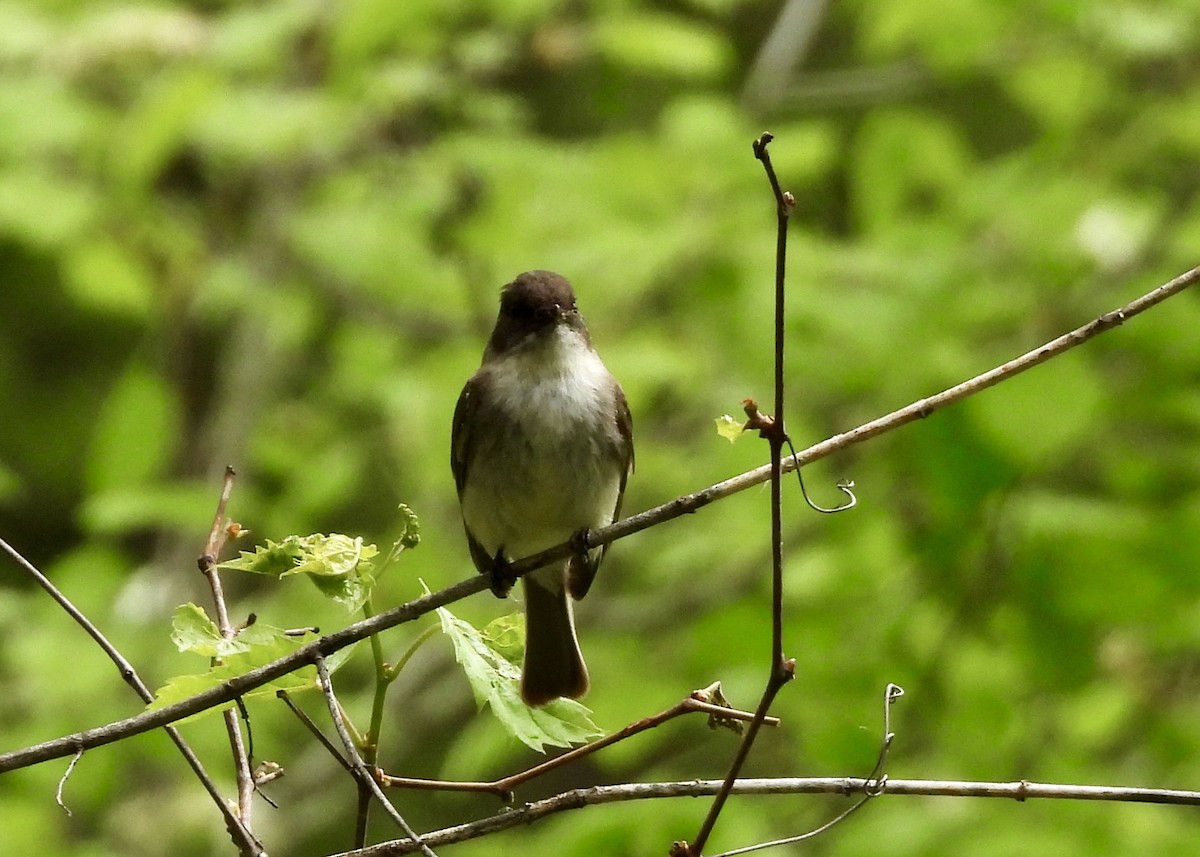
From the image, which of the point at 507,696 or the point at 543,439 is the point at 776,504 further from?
the point at 543,439

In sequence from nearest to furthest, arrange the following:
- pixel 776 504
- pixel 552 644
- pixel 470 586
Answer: pixel 776 504 < pixel 470 586 < pixel 552 644

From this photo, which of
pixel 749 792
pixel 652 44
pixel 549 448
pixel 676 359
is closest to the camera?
pixel 749 792

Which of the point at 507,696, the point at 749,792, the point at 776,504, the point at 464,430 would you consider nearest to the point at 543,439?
the point at 464,430

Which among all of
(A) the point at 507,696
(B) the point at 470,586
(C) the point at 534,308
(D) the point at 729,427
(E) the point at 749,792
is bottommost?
(E) the point at 749,792

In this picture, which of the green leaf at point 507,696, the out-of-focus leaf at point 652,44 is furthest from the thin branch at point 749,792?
the out-of-focus leaf at point 652,44

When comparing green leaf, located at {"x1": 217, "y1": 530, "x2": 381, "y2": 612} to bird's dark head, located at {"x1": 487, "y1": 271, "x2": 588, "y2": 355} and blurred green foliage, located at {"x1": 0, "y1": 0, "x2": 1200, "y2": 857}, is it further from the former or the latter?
bird's dark head, located at {"x1": 487, "y1": 271, "x2": 588, "y2": 355}

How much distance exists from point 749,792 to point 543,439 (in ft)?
5.24

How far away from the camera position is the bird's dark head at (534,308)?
2.95 metres

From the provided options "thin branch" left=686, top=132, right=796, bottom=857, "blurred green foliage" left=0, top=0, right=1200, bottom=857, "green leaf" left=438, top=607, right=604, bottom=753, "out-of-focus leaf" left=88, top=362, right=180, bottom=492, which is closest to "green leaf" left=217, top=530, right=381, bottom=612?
"green leaf" left=438, top=607, right=604, bottom=753

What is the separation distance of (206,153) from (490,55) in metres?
1.11

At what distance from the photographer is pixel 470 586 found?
149 centimetres

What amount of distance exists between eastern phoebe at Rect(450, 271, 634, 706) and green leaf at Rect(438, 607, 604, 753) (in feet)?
4.09

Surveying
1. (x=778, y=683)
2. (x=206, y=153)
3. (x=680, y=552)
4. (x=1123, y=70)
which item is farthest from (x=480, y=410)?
(x=1123, y=70)

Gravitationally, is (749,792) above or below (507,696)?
below
